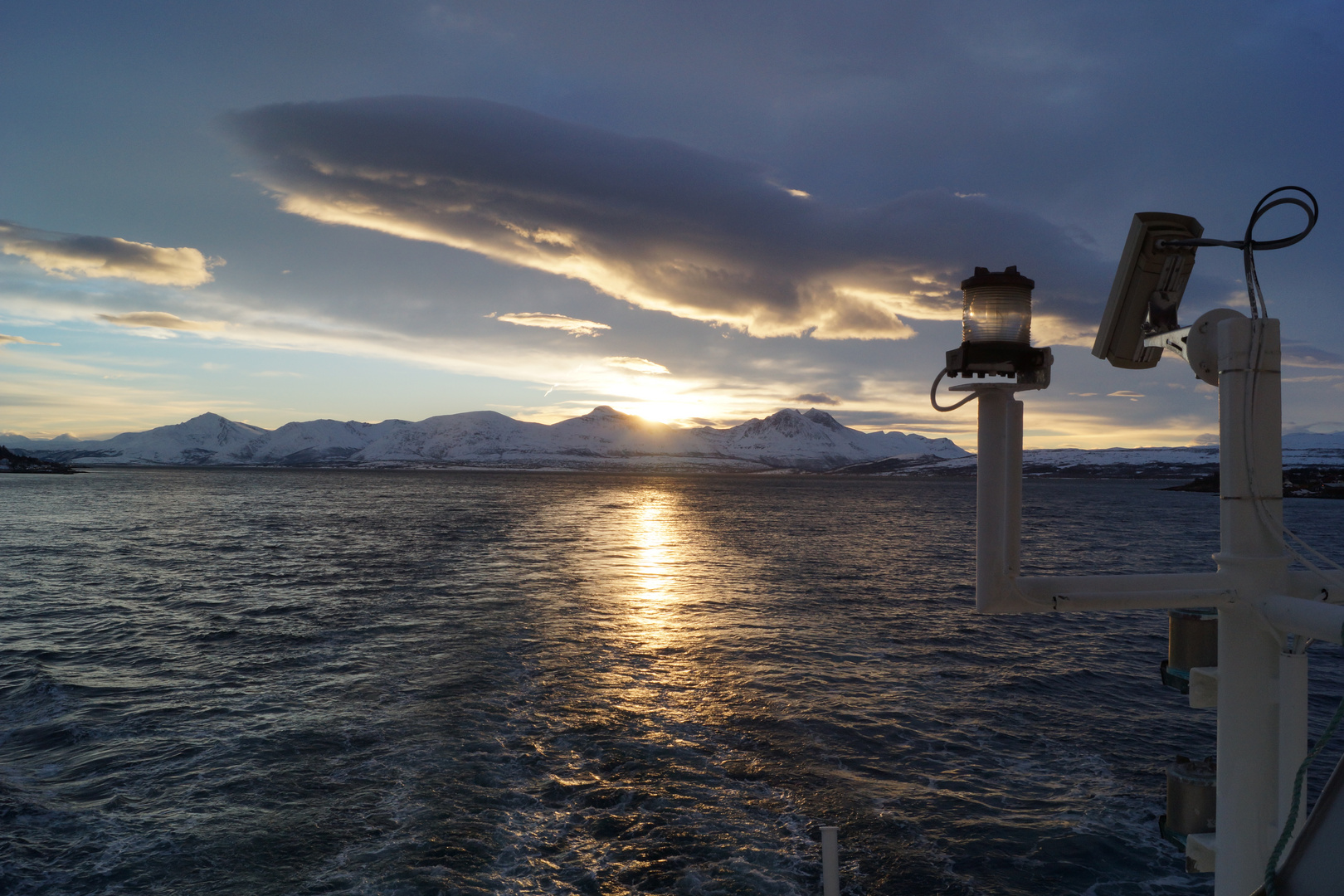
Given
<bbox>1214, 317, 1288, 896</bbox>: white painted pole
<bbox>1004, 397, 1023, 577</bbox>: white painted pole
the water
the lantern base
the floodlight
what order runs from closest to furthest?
<bbox>1214, 317, 1288, 896</bbox>: white painted pole
the floodlight
the lantern base
<bbox>1004, 397, 1023, 577</bbox>: white painted pole
the water

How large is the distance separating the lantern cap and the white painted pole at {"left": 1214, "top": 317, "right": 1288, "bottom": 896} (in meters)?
0.95

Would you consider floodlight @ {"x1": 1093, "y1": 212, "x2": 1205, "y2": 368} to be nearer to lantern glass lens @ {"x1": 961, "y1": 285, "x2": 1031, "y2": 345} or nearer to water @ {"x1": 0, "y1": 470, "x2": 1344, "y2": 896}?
lantern glass lens @ {"x1": 961, "y1": 285, "x2": 1031, "y2": 345}

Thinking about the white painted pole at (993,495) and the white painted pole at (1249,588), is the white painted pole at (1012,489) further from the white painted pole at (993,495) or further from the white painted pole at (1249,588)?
the white painted pole at (1249,588)

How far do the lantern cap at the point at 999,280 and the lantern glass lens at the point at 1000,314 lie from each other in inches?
0.7

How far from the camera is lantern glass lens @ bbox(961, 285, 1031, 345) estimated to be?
400 cm

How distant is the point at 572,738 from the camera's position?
13.7 metres

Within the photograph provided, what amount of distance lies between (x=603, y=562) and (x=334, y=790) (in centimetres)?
3032

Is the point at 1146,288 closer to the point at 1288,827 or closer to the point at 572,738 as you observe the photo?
the point at 1288,827

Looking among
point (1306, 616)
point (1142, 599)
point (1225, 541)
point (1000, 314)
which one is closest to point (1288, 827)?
point (1306, 616)

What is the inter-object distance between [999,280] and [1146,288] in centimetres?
85

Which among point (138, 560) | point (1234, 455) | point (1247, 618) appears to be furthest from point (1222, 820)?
point (138, 560)

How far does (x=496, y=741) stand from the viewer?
530 inches

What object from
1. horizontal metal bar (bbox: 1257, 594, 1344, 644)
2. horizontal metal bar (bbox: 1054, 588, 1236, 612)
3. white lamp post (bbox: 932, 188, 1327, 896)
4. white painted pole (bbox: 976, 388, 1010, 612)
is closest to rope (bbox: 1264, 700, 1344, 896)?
horizontal metal bar (bbox: 1257, 594, 1344, 644)

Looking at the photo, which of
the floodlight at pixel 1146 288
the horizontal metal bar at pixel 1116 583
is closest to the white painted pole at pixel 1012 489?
the horizontal metal bar at pixel 1116 583
